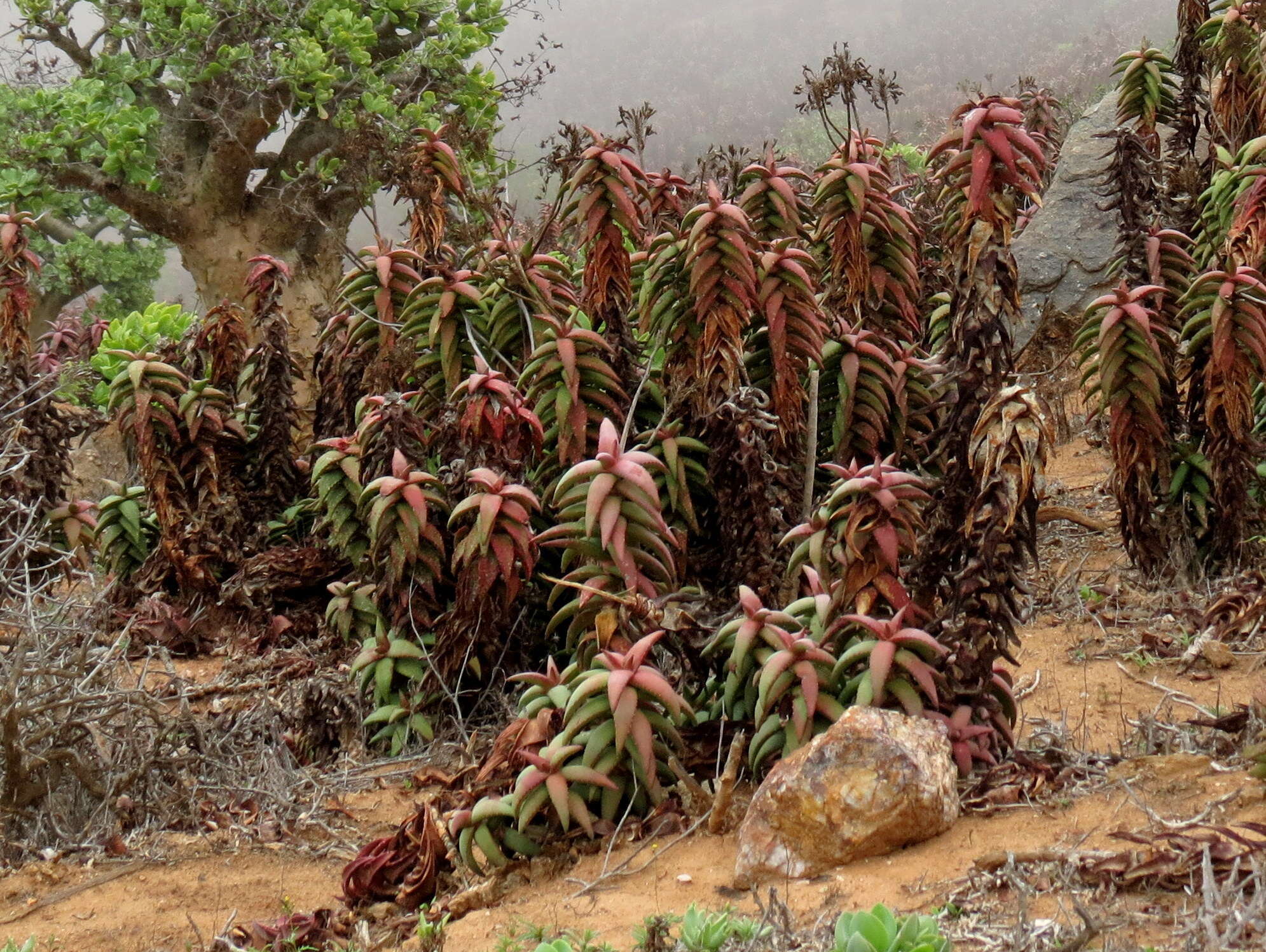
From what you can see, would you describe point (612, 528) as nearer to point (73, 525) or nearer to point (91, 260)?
point (73, 525)

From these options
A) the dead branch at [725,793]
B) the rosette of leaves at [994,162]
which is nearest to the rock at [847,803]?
the dead branch at [725,793]

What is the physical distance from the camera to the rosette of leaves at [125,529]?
5.98m

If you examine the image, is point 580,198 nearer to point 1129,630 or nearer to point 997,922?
point 1129,630

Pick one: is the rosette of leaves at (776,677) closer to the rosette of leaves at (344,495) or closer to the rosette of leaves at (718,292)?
the rosette of leaves at (718,292)

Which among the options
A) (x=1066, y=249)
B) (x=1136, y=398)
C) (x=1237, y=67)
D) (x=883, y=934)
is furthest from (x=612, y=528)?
(x=1066, y=249)

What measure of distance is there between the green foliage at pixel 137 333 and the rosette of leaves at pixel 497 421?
5.44 meters

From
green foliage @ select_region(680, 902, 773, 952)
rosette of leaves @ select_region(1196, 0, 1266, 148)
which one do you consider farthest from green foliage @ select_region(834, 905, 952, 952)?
rosette of leaves @ select_region(1196, 0, 1266, 148)

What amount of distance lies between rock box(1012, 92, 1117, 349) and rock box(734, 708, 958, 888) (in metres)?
5.03

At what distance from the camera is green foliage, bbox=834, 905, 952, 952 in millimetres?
2033

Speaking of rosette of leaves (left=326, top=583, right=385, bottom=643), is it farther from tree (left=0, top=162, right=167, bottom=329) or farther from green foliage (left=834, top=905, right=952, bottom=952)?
tree (left=0, top=162, right=167, bottom=329)

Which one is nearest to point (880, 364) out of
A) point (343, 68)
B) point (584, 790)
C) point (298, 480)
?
point (584, 790)

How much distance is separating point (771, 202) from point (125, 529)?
340cm

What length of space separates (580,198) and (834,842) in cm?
256

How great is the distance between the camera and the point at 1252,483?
4.74m
